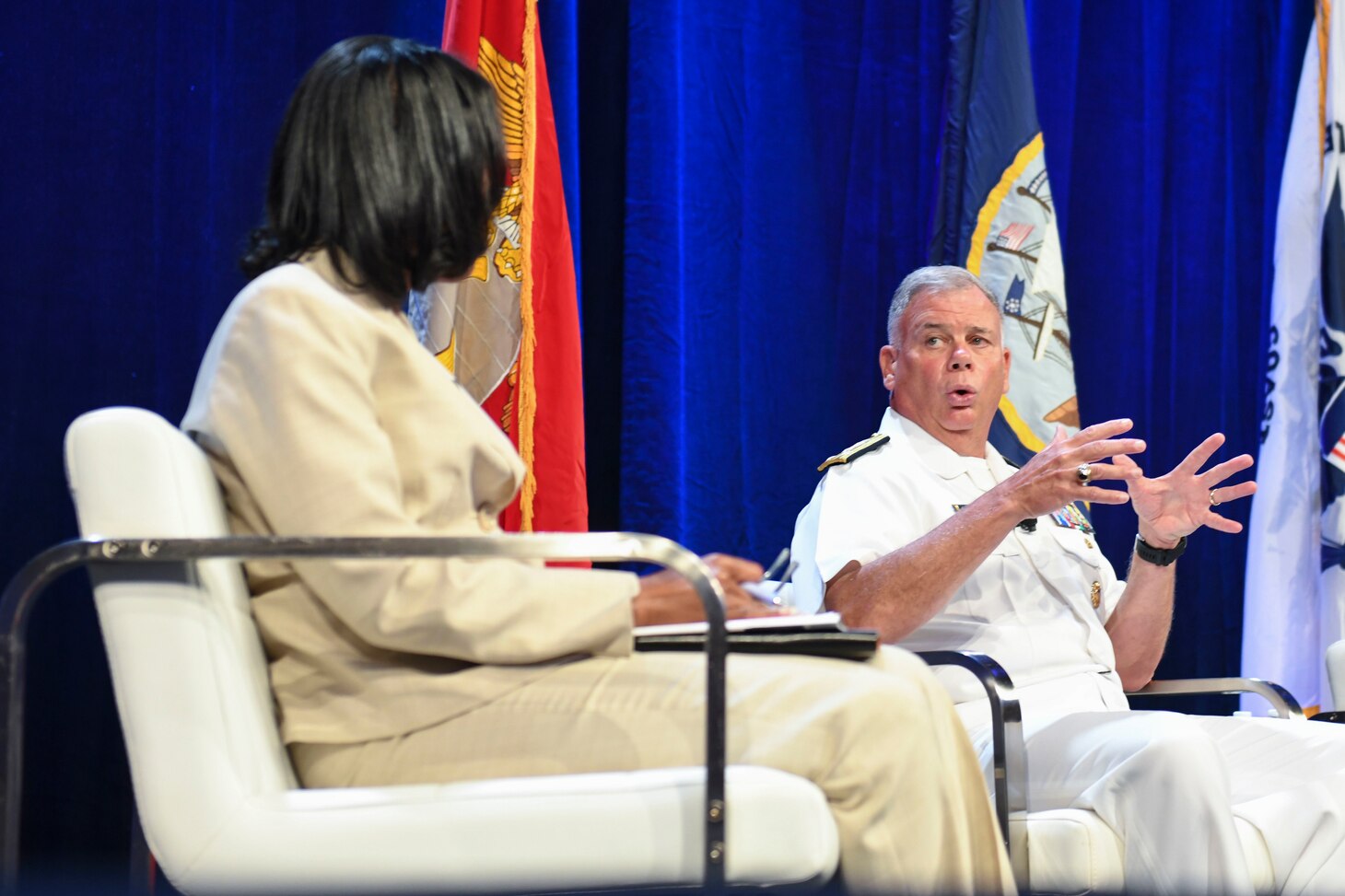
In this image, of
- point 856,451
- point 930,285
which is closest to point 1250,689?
point 856,451

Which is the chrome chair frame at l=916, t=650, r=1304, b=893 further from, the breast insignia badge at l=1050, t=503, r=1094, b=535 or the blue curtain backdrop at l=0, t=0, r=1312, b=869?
the blue curtain backdrop at l=0, t=0, r=1312, b=869

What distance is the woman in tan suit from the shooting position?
1435 mm

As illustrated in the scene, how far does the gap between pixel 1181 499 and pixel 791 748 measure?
140 cm

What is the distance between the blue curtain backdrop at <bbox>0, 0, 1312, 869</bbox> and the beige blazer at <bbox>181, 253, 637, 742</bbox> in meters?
1.41

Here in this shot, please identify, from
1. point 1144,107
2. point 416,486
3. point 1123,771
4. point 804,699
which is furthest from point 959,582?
point 1144,107

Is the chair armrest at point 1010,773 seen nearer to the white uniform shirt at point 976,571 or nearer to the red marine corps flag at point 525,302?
the white uniform shirt at point 976,571

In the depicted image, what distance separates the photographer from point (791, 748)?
1.48 metres

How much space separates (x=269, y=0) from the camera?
9.90 feet

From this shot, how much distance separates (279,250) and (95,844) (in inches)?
64.1

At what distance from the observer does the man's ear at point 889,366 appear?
2877 millimetres

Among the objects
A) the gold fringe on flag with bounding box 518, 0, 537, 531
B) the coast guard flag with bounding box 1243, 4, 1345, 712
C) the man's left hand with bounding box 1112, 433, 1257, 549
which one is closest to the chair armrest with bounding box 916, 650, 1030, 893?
the man's left hand with bounding box 1112, 433, 1257, 549

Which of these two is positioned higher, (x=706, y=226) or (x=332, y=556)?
(x=706, y=226)

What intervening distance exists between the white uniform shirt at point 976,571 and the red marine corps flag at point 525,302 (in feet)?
1.73

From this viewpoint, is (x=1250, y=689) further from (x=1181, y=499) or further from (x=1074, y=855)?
(x=1074, y=855)
